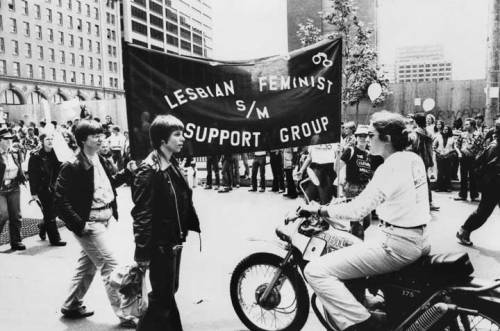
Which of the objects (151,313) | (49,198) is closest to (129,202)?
(49,198)

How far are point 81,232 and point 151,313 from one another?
3.85 ft

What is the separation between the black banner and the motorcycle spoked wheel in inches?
44.7

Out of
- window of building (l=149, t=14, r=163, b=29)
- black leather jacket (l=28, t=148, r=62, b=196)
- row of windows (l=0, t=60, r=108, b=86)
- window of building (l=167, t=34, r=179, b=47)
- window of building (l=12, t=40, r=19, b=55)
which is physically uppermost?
window of building (l=149, t=14, r=163, b=29)

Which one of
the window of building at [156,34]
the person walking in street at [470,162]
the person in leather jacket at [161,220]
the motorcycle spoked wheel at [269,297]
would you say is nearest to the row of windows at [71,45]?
the window of building at [156,34]

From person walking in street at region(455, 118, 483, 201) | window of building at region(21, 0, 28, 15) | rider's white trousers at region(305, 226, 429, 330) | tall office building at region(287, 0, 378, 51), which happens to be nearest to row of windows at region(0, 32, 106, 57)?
window of building at region(21, 0, 28, 15)

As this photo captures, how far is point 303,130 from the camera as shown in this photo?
471 centimetres

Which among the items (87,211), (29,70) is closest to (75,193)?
(87,211)

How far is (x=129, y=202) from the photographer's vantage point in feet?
39.7

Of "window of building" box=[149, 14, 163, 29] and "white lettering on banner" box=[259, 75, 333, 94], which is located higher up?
A: "window of building" box=[149, 14, 163, 29]

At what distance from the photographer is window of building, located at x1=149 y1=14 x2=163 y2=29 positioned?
10166 cm

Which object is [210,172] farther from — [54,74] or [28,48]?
[54,74]

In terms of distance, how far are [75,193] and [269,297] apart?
6.49 feet

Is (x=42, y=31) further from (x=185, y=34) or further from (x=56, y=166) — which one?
(x=56, y=166)

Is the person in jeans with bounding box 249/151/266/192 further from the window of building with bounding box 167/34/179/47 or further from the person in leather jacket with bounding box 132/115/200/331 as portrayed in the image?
the window of building with bounding box 167/34/179/47
